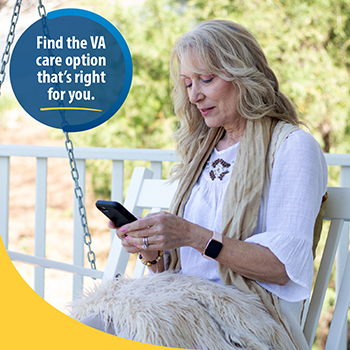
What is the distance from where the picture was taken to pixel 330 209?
1307mm

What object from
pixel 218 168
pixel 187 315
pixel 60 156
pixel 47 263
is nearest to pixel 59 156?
pixel 60 156

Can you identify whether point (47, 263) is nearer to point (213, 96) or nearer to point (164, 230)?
point (164, 230)

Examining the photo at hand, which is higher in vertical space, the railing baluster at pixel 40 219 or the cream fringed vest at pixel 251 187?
the cream fringed vest at pixel 251 187

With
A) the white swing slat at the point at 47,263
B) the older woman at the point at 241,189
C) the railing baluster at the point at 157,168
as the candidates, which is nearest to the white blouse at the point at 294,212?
the older woman at the point at 241,189

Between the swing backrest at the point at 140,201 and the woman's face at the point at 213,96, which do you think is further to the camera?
the swing backrest at the point at 140,201

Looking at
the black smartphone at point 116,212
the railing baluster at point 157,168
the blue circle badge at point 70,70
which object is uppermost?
the blue circle badge at point 70,70

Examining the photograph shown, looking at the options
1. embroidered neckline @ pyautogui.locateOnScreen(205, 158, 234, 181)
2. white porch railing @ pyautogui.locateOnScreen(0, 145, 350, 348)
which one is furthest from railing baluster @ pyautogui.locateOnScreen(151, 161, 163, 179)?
embroidered neckline @ pyautogui.locateOnScreen(205, 158, 234, 181)

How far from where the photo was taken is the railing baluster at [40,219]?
2158 millimetres

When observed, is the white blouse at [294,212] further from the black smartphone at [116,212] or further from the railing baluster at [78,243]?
the railing baluster at [78,243]

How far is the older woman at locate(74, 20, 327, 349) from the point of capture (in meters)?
1.13

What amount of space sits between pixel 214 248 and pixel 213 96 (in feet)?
1.64

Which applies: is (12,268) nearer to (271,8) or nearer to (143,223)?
(143,223)

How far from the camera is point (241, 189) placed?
4.06 feet

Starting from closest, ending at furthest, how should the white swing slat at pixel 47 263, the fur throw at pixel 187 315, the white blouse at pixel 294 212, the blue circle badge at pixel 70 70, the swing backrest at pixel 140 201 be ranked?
the fur throw at pixel 187 315, the white blouse at pixel 294 212, the white swing slat at pixel 47 263, the swing backrest at pixel 140 201, the blue circle badge at pixel 70 70
